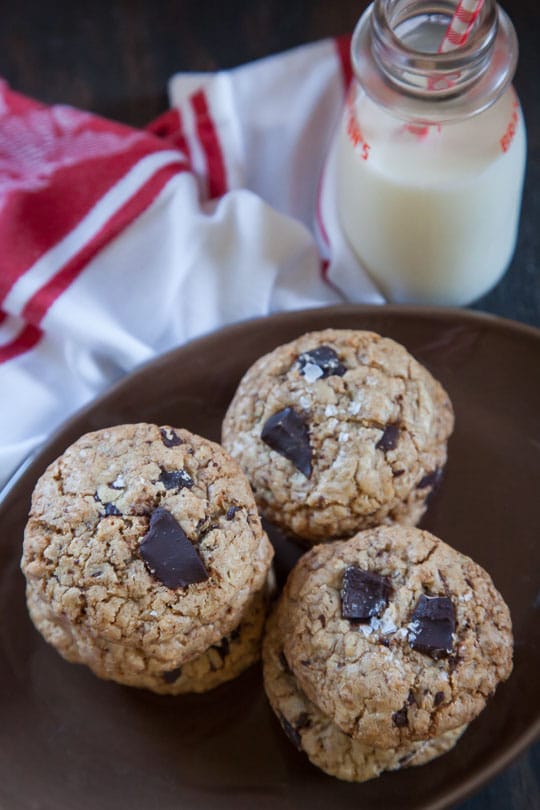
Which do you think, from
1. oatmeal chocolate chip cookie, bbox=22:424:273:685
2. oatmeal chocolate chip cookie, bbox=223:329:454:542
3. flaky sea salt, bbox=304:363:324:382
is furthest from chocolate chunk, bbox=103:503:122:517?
flaky sea salt, bbox=304:363:324:382

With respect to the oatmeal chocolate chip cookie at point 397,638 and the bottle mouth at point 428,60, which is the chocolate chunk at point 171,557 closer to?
the oatmeal chocolate chip cookie at point 397,638

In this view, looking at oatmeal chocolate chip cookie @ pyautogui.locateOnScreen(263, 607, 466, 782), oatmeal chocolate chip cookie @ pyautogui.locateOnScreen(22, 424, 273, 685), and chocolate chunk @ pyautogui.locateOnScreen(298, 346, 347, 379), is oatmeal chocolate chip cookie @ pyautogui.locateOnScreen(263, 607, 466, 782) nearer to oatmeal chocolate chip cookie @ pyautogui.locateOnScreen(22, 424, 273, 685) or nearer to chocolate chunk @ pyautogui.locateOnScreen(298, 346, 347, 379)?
oatmeal chocolate chip cookie @ pyautogui.locateOnScreen(22, 424, 273, 685)

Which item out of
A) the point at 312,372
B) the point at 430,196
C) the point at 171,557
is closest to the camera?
the point at 171,557

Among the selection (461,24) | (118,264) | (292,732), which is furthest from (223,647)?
→ (461,24)

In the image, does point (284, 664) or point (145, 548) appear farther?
point (284, 664)

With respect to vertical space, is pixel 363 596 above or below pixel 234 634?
above

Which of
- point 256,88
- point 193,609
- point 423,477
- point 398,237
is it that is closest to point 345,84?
point 256,88

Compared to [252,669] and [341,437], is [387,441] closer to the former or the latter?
[341,437]
